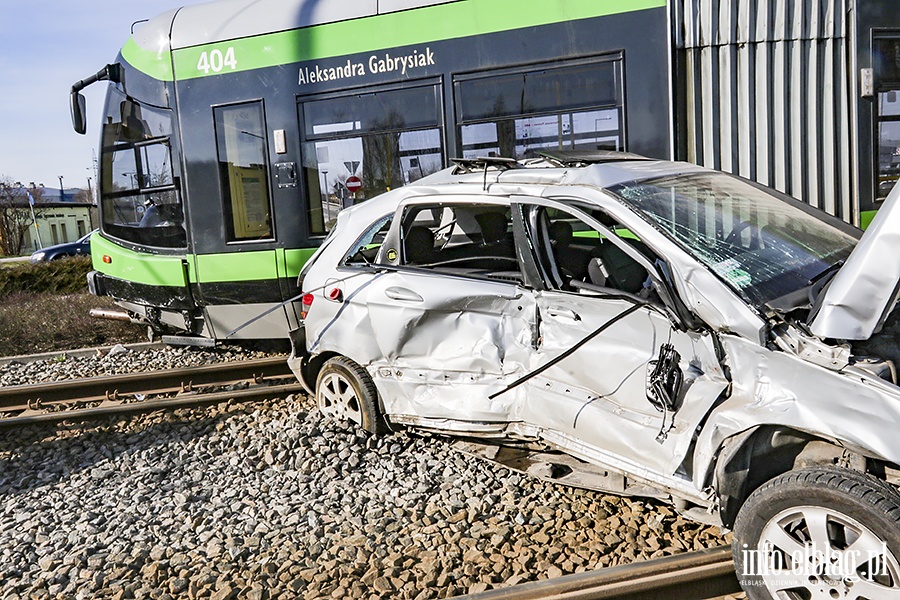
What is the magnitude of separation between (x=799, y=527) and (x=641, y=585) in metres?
0.73

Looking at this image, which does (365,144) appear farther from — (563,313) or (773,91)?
(563,313)

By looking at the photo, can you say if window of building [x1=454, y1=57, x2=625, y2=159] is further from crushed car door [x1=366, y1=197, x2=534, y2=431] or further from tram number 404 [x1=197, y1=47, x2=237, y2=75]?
tram number 404 [x1=197, y1=47, x2=237, y2=75]

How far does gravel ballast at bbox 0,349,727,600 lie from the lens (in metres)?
3.97

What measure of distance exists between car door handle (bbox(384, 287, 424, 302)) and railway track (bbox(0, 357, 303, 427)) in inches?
87.4

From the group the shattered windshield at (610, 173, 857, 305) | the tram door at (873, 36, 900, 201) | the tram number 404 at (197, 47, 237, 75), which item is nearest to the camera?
the shattered windshield at (610, 173, 857, 305)

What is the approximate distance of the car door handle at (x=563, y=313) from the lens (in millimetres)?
4277

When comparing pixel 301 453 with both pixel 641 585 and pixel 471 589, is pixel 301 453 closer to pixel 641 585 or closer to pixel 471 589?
pixel 471 589

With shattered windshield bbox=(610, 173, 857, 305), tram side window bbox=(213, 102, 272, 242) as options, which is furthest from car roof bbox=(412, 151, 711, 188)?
tram side window bbox=(213, 102, 272, 242)

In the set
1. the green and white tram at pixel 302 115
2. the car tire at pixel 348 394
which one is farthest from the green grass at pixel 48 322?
the car tire at pixel 348 394

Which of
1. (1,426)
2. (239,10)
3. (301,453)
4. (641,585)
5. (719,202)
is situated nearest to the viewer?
(641,585)

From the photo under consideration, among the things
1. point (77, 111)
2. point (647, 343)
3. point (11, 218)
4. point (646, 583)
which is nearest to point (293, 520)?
point (646, 583)

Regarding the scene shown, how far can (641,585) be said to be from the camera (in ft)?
11.7

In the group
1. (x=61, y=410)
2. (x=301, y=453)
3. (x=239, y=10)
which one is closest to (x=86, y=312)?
(x=61, y=410)

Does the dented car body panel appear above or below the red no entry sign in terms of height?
below
